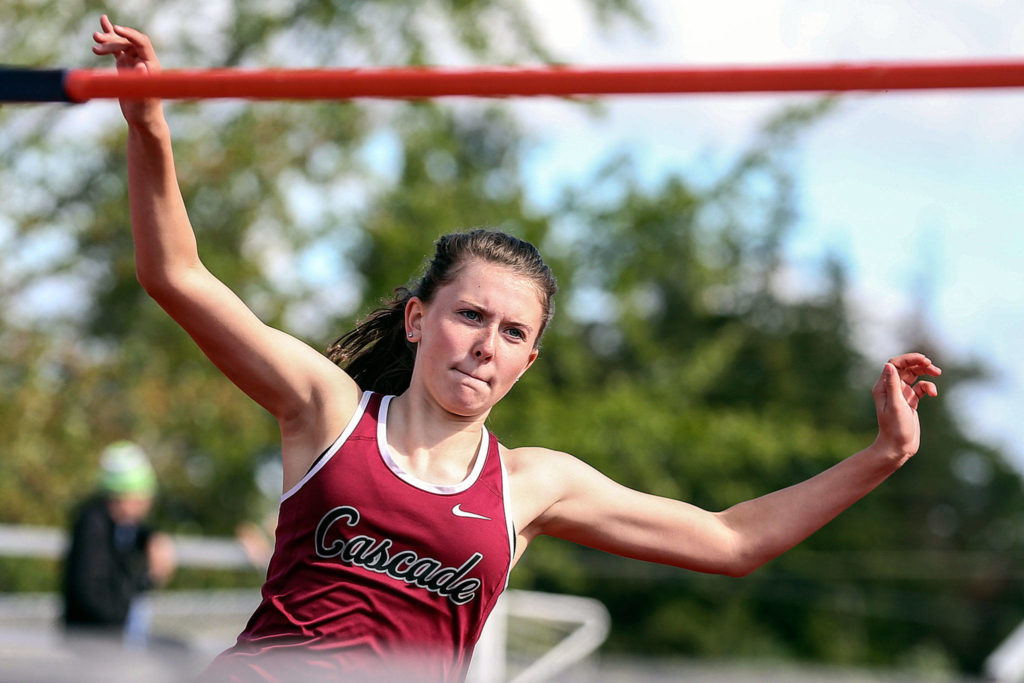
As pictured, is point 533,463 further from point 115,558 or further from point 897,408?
point 115,558

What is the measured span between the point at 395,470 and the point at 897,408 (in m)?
1.24

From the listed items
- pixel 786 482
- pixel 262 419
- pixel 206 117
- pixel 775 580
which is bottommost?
pixel 775 580

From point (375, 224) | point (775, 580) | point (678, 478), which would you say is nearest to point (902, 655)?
point (775, 580)

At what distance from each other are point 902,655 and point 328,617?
18.9 metres

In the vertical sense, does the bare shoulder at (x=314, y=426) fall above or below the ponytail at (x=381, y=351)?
below

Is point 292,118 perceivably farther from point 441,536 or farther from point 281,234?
point 441,536

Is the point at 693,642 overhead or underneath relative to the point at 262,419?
underneath

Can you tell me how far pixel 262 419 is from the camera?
1381cm

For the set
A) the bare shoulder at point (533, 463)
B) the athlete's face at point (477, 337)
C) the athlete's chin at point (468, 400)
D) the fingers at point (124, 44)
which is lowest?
the bare shoulder at point (533, 463)

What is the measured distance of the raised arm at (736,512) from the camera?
9.12 feet

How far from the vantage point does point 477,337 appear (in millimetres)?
2543

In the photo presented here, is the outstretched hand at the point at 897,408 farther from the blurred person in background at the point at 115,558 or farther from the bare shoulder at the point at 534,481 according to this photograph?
the blurred person in background at the point at 115,558

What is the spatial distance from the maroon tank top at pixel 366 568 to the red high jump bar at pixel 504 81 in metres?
0.72

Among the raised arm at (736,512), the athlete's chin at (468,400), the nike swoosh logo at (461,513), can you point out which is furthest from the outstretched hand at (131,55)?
the raised arm at (736,512)
